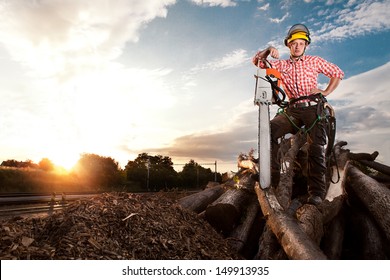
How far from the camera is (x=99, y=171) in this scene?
96.0 ft

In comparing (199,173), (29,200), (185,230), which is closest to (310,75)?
(185,230)

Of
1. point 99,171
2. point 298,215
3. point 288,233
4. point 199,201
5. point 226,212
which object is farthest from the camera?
point 99,171

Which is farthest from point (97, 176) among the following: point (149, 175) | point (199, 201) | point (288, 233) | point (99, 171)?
point (288, 233)

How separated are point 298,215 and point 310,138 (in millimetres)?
1350

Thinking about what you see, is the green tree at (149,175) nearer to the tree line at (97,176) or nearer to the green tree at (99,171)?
the tree line at (97,176)

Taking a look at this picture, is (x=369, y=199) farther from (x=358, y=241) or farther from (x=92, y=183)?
(x=92, y=183)

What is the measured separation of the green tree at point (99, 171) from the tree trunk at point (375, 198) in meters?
24.8

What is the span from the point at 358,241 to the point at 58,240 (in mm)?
4756

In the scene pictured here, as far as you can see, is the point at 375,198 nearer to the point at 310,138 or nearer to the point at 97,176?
the point at 310,138

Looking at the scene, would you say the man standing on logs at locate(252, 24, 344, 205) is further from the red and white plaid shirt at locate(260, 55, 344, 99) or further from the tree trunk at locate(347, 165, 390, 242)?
the tree trunk at locate(347, 165, 390, 242)

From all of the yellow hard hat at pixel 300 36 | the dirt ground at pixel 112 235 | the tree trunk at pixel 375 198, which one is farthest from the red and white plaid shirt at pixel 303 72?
the dirt ground at pixel 112 235

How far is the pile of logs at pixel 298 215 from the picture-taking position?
388 cm

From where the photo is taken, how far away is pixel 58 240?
11.0 ft

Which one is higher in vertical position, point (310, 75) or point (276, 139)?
point (310, 75)
